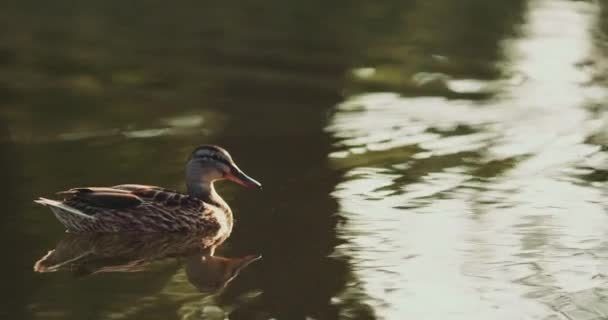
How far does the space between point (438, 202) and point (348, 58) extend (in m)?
6.22

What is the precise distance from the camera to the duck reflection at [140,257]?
31.4ft

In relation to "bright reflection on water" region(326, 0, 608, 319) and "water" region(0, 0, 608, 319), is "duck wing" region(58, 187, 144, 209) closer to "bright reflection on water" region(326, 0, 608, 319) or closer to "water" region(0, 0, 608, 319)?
"water" region(0, 0, 608, 319)

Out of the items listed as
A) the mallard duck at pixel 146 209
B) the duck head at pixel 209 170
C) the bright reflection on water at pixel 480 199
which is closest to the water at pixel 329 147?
the bright reflection on water at pixel 480 199

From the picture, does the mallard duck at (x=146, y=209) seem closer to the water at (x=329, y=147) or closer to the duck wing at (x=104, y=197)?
the duck wing at (x=104, y=197)

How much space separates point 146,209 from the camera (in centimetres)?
1054

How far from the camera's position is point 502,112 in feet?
47.5

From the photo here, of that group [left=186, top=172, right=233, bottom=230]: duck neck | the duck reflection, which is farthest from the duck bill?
the duck reflection

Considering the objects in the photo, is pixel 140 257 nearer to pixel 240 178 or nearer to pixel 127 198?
pixel 127 198

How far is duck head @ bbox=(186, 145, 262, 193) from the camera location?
1107 centimetres

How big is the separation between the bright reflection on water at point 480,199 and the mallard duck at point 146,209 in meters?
0.97

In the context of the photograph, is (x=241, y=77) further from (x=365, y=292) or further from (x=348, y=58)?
(x=365, y=292)

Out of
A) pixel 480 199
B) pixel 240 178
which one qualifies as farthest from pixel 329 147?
pixel 480 199

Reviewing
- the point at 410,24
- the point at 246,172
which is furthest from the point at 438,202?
the point at 410,24

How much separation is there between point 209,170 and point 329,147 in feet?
6.88
